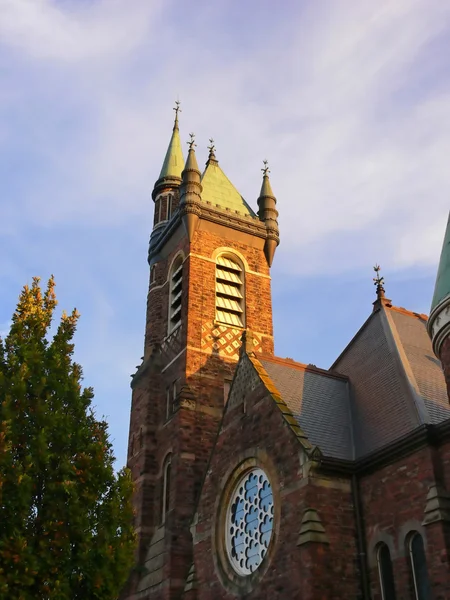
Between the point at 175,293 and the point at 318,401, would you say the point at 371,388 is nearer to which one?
the point at 318,401

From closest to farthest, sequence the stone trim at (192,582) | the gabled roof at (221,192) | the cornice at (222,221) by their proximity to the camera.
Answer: the stone trim at (192,582) → the cornice at (222,221) → the gabled roof at (221,192)

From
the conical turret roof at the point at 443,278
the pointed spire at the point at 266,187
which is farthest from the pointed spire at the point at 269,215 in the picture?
the conical turret roof at the point at 443,278

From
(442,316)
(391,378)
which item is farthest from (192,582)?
(442,316)

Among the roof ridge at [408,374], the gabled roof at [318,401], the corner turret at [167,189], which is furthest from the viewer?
the corner turret at [167,189]

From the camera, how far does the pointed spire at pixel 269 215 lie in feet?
115

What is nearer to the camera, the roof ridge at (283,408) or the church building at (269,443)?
the church building at (269,443)

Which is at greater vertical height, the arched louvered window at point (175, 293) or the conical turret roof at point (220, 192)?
the conical turret roof at point (220, 192)

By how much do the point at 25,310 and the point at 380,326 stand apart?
12366 mm

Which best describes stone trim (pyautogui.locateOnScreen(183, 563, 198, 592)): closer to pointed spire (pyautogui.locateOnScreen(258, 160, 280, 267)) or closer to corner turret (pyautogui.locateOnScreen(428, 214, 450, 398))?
corner turret (pyautogui.locateOnScreen(428, 214, 450, 398))

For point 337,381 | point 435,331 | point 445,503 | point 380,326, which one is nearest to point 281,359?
point 337,381

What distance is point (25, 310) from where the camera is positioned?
16.5m

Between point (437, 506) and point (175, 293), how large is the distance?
2037 cm

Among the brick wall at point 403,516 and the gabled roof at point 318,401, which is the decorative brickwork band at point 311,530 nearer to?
the brick wall at point 403,516

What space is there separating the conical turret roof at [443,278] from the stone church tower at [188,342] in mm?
8932
